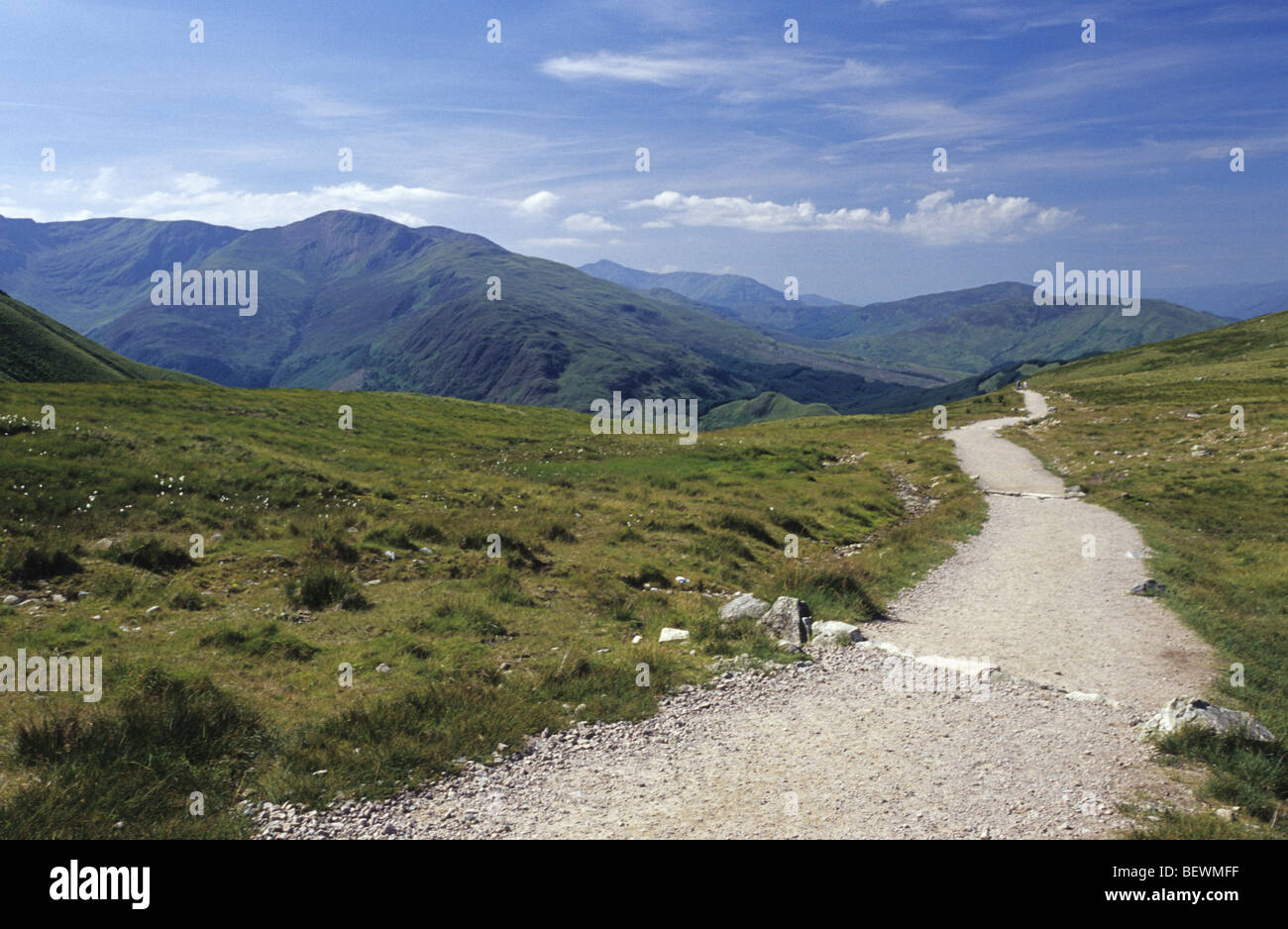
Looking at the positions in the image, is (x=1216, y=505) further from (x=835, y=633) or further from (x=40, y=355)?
(x=40, y=355)

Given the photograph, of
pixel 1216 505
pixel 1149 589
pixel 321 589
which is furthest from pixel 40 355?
pixel 1216 505

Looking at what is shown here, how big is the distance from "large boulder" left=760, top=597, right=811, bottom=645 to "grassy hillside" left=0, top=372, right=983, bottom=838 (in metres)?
0.61

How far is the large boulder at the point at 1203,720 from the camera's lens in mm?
9727

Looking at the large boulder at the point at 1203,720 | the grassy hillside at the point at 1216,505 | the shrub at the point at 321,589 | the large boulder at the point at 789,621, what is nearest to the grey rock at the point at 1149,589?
the grassy hillside at the point at 1216,505

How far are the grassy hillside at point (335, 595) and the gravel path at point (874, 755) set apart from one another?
1.02m

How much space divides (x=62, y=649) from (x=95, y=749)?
5.14 m

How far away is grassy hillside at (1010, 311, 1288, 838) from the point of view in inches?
373

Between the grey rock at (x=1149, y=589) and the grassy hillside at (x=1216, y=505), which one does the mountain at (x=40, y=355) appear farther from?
the grassy hillside at (x=1216, y=505)

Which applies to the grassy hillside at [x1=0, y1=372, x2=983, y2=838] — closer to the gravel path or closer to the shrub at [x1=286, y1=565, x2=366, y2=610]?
the shrub at [x1=286, y1=565, x2=366, y2=610]

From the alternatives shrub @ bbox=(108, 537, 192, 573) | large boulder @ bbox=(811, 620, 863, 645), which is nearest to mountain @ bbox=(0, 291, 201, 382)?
shrub @ bbox=(108, 537, 192, 573)

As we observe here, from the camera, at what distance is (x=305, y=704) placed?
11266mm
